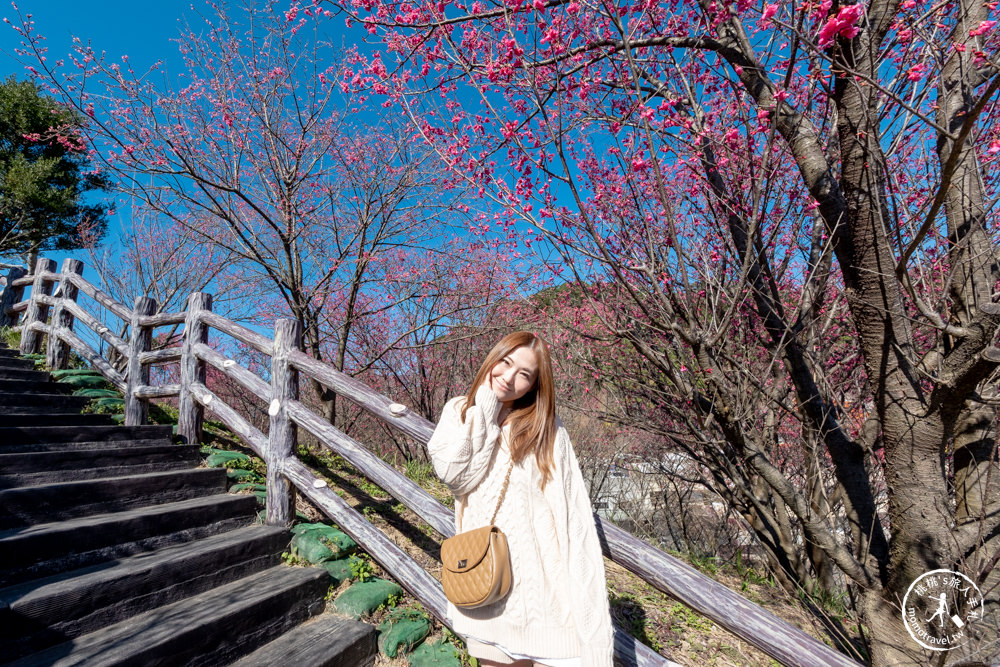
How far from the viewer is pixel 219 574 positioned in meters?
2.86

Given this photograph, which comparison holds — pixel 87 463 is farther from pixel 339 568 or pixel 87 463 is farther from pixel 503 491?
pixel 503 491

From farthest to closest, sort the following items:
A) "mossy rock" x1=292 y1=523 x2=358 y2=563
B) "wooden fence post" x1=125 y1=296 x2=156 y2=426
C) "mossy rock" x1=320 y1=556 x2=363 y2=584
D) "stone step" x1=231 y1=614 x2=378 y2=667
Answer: "wooden fence post" x1=125 y1=296 x2=156 y2=426, "mossy rock" x1=292 y1=523 x2=358 y2=563, "mossy rock" x1=320 y1=556 x2=363 y2=584, "stone step" x1=231 y1=614 x2=378 y2=667

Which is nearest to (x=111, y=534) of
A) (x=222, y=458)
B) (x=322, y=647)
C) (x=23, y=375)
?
(x=222, y=458)

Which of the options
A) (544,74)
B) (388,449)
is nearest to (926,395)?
(544,74)

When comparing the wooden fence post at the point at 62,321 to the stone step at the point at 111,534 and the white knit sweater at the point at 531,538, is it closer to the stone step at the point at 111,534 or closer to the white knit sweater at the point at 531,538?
the stone step at the point at 111,534

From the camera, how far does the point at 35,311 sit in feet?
21.8

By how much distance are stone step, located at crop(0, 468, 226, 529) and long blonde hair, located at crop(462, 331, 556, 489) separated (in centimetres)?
284

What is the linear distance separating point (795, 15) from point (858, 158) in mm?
812

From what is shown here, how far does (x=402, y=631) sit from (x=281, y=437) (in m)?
1.57

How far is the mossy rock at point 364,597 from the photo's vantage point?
9.37 ft

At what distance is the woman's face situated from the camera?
193 cm

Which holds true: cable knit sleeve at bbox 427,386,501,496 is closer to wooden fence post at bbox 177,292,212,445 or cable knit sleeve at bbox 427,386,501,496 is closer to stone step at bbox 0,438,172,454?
wooden fence post at bbox 177,292,212,445

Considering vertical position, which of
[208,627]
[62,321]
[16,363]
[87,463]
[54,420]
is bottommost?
[208,627]

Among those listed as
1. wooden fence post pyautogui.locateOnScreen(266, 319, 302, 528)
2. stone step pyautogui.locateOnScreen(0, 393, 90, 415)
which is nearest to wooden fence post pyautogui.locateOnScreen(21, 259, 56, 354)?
stone step pyautogui.locateOnScreen(0, 393, 90, 415)
